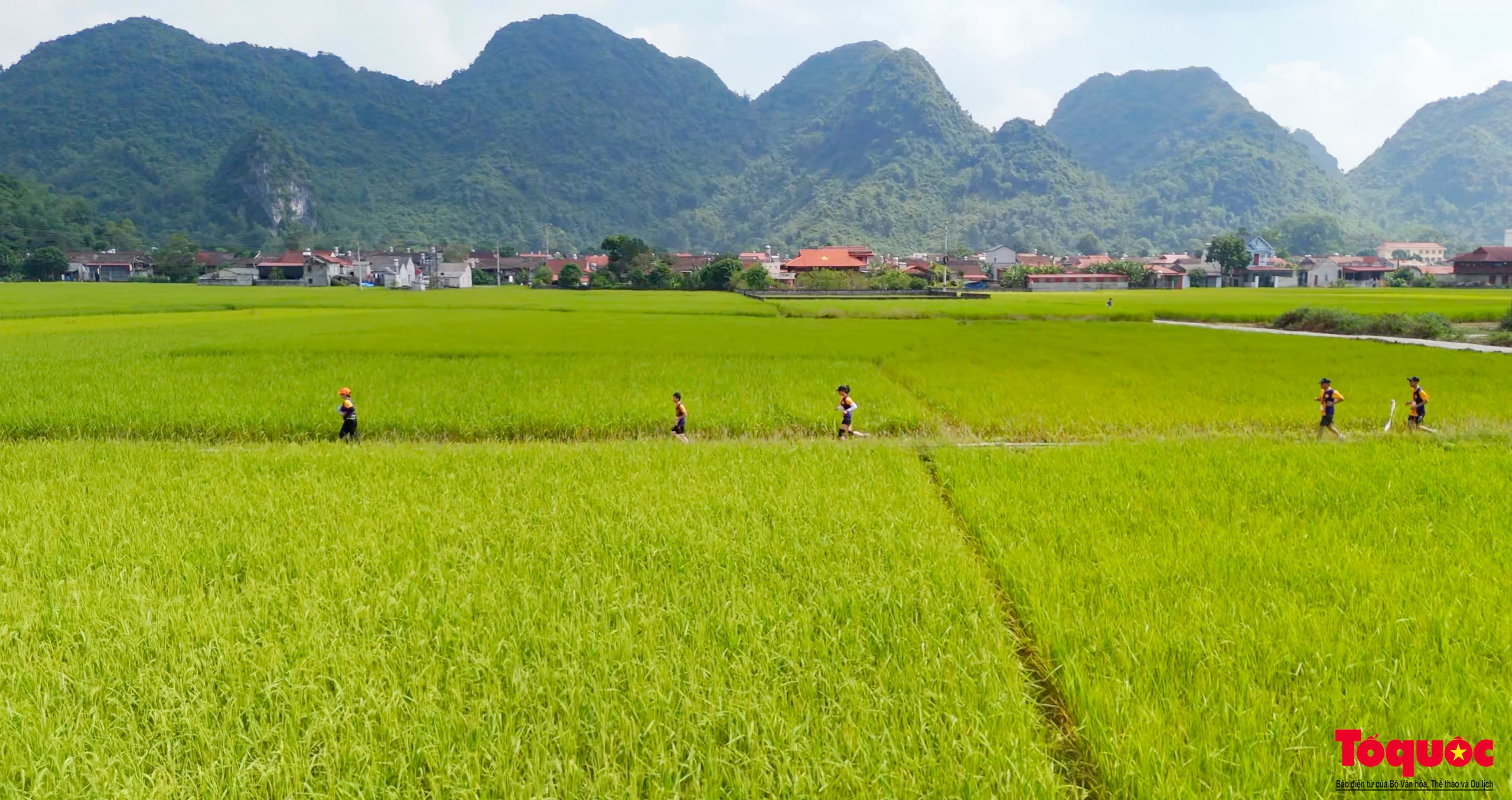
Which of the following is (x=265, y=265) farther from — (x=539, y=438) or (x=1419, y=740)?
(x=1419, y=740)

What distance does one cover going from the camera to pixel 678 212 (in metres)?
194

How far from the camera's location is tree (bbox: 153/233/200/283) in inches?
3282

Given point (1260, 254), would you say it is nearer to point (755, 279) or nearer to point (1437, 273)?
point (1437, 273)

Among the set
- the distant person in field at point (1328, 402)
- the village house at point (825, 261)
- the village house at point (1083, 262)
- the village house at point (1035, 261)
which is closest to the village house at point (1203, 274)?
the village house at point (1083, 262)

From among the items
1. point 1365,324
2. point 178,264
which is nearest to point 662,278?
point 178,264

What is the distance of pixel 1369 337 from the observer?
1107 inches

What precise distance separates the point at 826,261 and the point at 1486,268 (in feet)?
219

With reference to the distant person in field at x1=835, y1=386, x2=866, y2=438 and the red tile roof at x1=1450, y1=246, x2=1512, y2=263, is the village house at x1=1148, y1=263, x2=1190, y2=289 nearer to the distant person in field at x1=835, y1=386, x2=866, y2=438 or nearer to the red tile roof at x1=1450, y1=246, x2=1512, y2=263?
the red tile roof at x1=1450, y1=246, x2=1512, y2=263

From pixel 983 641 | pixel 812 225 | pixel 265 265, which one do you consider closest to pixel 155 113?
pixel 265 265

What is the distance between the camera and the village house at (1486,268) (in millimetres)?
68875

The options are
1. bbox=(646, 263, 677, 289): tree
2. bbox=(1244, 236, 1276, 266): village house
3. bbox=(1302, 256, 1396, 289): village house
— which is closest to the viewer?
bbox=(646, 263, 677, 289): tree

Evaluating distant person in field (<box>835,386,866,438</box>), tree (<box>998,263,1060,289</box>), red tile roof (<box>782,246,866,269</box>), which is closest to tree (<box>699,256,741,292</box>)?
red tile roof (<box>782,246,866,269</box>)

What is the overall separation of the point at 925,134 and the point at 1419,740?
20396 cm

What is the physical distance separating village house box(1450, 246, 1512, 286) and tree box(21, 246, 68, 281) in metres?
145
